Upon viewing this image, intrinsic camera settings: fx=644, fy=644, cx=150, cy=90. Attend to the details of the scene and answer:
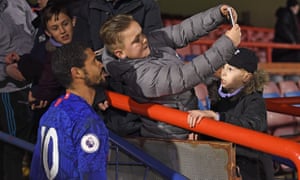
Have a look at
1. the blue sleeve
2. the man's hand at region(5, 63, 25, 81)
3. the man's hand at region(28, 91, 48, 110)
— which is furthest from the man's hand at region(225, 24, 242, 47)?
the man's hand at region(5, 63, 25, 81)

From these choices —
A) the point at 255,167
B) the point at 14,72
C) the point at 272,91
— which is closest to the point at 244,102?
the point at 255,167

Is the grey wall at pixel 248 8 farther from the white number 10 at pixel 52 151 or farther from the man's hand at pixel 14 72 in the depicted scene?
the white number 10 at pixel 52 151

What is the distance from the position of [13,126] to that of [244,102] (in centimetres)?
150

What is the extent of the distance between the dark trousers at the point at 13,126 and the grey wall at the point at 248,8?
30.9ft

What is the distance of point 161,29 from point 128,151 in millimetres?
707

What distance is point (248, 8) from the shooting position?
47.1 ft

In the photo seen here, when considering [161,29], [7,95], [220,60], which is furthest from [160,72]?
[7,95]

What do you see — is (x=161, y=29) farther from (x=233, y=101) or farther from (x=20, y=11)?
(x=20, y=11)

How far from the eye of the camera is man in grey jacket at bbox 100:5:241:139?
2.57 metres

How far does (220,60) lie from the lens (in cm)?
255

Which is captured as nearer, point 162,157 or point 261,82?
point 162,157

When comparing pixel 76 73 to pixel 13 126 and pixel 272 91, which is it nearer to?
pixel 13 126

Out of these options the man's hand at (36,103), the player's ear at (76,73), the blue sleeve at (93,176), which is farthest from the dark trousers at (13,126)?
the blue sleeve at (93,176)

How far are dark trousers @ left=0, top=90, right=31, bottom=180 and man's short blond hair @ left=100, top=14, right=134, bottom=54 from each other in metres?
1.14
